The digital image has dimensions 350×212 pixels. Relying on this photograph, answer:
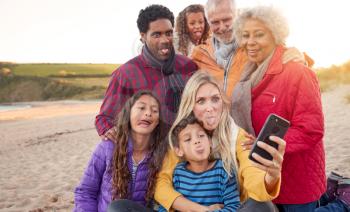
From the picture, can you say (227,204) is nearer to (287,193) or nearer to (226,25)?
(287,193)

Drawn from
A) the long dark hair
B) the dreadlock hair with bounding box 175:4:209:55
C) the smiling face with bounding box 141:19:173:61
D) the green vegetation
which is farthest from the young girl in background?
the green vegetation

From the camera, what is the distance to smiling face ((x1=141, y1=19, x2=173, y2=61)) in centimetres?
381

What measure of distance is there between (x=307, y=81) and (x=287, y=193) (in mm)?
907

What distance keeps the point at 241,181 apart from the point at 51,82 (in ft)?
173

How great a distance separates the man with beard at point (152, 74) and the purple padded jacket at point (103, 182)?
42 centimetres

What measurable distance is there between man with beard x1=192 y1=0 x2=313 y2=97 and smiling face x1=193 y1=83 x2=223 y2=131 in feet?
1.53

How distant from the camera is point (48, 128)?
1856 cm

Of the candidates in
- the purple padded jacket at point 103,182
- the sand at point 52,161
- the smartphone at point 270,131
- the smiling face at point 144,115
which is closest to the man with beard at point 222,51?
the smiling face at point 144,115

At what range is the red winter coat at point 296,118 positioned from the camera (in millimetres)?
3070

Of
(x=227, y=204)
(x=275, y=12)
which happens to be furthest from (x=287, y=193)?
(x=275, y=12)

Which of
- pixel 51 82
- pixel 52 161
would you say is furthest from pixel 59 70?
pixel 52 161

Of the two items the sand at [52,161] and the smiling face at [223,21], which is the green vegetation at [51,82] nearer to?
A: the sand at [52,161]

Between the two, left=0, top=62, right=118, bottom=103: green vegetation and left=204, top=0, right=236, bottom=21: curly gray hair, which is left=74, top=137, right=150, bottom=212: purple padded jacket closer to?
left=204, top=0, right=236, bottom=21: curly gray hair

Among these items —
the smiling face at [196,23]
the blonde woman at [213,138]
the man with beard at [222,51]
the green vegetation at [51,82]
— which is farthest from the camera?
the green vegetation at [51,82]
